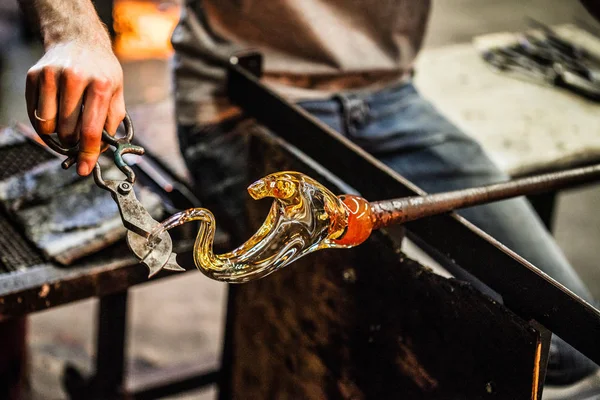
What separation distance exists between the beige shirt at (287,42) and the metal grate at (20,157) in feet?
1.15

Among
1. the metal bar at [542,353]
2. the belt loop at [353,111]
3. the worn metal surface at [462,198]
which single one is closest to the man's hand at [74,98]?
the worn metal surface at [462,198]

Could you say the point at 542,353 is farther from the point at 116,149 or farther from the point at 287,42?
the point at 287,42

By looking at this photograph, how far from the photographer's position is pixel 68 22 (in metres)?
1.05

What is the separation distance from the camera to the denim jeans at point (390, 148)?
1734mm

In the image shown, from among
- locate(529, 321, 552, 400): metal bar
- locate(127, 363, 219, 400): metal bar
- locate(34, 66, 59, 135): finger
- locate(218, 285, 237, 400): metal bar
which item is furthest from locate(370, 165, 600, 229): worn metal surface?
locate(127, 363, 219, 400): metal bar

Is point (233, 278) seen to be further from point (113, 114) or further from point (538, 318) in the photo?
point (538, 318)

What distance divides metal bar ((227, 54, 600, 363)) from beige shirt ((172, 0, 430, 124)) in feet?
0.49

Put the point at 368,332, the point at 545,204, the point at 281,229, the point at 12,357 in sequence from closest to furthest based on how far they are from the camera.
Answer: the point at 281,229, the point at 368,332, the point at 12,357, the point at 545,204

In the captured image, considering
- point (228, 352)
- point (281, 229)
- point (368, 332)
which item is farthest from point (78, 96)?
point (228, 352)

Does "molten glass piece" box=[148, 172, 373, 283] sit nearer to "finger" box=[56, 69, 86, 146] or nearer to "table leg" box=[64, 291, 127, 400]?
"finger" box=[56, 69, 86, 146]

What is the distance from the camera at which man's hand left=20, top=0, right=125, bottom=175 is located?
0.93m

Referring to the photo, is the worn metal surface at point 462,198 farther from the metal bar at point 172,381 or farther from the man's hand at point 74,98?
the metal bar at point 172,381

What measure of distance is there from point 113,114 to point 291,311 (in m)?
0.71

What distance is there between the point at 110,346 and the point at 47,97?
38.3 inches
